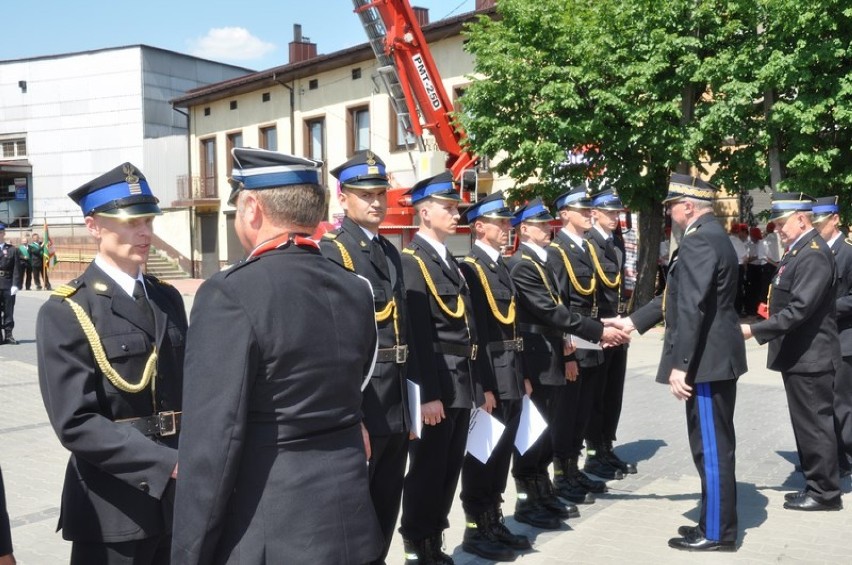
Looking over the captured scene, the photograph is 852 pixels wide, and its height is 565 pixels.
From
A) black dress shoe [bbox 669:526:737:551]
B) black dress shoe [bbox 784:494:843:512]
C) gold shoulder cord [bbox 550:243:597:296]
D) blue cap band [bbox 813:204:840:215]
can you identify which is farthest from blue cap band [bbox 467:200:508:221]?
blue cap band [bbox 813:204:840:215]

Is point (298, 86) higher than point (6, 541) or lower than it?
higher

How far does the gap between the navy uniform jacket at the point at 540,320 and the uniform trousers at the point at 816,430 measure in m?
1.58

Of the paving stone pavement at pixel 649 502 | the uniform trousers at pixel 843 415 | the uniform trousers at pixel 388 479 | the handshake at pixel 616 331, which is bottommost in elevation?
the paving stone pavement at pixel 649 502

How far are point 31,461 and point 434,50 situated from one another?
2110cm

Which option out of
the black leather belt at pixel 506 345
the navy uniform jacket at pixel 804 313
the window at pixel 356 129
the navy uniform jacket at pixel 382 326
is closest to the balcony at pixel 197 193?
the window at pixel 356 129

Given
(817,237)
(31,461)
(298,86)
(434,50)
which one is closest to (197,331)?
(817,237)

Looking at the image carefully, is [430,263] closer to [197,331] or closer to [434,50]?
[197,331]

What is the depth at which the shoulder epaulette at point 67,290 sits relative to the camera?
3141 millimetres

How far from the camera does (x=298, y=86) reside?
106 ft

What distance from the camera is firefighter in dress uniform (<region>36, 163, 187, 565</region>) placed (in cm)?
297

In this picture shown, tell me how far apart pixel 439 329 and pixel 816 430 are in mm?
2938

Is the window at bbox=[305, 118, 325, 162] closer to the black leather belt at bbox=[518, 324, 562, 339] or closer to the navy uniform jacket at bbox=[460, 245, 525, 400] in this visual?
the black leather belt at bbox=[518, 324, 562, 339]

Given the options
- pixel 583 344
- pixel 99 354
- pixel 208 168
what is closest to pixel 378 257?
pixel 99 354

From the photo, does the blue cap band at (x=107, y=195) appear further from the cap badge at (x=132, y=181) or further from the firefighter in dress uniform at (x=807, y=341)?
the firefighter in dress uniform at (x=807, y=341)
